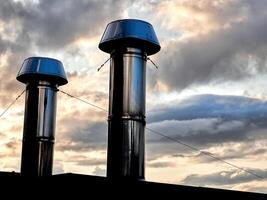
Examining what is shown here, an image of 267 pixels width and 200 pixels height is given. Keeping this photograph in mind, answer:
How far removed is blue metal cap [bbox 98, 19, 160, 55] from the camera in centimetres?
1316

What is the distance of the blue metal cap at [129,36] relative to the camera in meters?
13.2

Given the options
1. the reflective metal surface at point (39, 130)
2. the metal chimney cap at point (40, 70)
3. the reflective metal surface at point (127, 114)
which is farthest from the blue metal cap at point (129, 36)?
the reflective metal surface at point (39, 130)

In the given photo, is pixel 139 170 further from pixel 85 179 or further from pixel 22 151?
pixel 22 151

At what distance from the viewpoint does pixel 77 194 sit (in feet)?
35.1

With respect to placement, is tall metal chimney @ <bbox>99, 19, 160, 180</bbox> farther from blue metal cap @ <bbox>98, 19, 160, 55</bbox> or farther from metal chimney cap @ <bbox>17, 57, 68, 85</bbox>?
metal chimney cap @ <bbox>17, 57, 68, 85</bbox>

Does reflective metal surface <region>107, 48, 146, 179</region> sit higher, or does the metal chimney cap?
the metal chimney cap

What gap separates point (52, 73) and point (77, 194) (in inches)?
259

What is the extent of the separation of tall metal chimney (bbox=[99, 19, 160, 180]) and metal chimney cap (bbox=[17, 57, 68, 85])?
3369mm

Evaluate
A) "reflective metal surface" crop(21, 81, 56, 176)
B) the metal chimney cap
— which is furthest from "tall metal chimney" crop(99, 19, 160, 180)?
"reflective metal surface" crop(21, 81, 56, 176)

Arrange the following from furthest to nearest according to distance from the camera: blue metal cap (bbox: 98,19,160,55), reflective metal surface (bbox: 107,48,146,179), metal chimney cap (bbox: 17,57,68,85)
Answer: metal chimney cap (bbox: 17,57,68,85)
blue metal cap (bbox: 98,19,160,55)
reflective metal surface (bbox: 107,48,146,179)

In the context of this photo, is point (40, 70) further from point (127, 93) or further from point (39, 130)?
point (127, 93)

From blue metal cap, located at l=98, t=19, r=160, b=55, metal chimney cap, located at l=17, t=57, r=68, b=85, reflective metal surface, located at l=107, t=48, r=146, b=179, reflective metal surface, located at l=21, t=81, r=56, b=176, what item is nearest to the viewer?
reflective metal surface, located at l=107, t=48, r=146, b=179

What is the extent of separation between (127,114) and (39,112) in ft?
15.2

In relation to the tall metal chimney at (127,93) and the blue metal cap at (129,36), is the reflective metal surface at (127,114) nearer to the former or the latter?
the tall metal chimney at (127,93)
